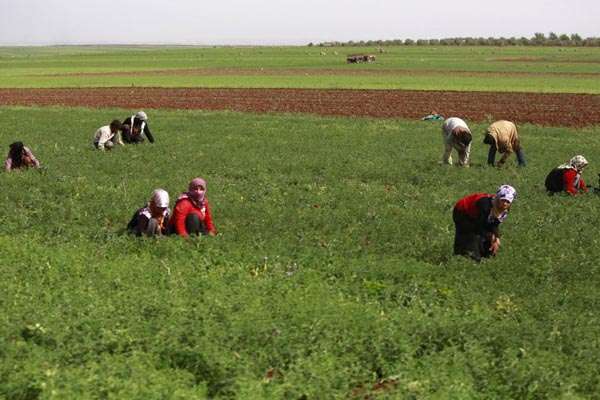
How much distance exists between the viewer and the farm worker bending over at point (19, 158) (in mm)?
17000

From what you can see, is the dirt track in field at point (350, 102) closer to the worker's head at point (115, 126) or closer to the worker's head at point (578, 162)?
the worker's head at point (115, 126)

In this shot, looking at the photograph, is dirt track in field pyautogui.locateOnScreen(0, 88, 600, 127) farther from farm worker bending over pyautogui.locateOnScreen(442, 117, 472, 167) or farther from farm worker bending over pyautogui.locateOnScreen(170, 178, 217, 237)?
farm worker bending over pyautogui.locateOnScreen(170, 178, 217, 237)

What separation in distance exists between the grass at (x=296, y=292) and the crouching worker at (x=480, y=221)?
40cm

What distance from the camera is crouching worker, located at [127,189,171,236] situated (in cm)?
1109

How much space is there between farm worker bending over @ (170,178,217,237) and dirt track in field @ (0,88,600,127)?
2539cm

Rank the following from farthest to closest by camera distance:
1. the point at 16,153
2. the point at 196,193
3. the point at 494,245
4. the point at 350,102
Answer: the point at 350,102
the point at 16,153
the point at 196,193
the point at 494,245

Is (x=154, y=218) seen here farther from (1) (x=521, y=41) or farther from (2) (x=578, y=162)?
(1) (x=521, y=41)

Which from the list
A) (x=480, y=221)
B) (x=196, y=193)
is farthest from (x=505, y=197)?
(x=196, y=193)

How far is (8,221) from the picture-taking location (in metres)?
12.5

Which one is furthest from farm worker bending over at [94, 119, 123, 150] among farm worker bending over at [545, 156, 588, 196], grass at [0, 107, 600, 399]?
farm worker bending over at [545, 156, 588, 196]

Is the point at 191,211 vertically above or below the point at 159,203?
below

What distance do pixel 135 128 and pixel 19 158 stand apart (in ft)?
19.7

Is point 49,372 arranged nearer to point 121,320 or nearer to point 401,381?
point 121,320

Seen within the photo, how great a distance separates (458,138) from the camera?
18312 millimetres
